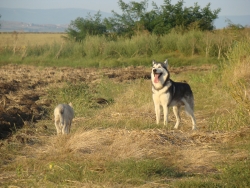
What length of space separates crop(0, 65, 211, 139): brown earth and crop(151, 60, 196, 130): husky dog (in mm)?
2860

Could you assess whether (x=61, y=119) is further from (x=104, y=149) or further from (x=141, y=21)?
(x=141, y=21)

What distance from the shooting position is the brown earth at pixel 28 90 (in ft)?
36.3

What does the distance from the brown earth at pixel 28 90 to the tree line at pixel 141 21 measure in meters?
10.1

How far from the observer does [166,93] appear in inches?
438

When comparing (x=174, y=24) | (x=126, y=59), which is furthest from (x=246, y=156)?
(x=174, y=24)

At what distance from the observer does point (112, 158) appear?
7.70 meters

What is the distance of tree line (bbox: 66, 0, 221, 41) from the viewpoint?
34.8 meters

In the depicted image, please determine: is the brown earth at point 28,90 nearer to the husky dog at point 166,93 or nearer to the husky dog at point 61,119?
the husky dog at point 61,119

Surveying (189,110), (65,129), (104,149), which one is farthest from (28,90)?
(104,149)

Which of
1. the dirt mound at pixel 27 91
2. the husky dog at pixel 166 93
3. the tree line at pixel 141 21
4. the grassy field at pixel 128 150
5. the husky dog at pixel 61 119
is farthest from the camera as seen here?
the tree line at pixel 141 21

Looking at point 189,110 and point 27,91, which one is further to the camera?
point 27,91

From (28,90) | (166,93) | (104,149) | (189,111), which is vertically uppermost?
(166,93)

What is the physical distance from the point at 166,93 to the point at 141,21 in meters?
24.9

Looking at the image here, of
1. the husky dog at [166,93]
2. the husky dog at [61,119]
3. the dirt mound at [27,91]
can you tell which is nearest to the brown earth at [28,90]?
the dirt mound at [27,91]
